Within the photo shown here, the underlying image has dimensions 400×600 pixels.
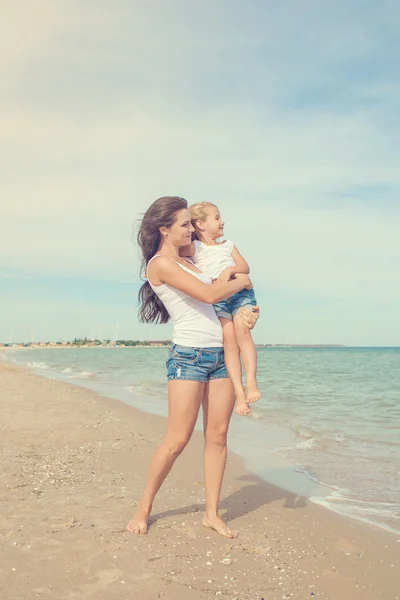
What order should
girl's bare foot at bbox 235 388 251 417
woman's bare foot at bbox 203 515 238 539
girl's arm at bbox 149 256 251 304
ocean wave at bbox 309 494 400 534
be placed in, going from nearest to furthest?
girl's arm at bbox 149 256 251 304, girl's bare foot at bbox 235 388 251 417, woman's bare foot at bbox 203 515 238 539, ocean wave at bbox 309 494 400 534

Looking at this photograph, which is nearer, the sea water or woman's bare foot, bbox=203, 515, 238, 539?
woman's bare foot, bbox=203, 515, 238, 539

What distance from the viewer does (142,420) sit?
10375 mm

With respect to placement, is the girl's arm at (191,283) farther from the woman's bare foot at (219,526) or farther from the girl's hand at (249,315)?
the woman's bare foot at (219,526)

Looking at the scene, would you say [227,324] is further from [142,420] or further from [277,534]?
[142,420]

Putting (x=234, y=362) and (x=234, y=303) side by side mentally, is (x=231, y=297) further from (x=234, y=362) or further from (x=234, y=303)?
(x=234, y=362)

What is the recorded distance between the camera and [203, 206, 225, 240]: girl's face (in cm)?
448

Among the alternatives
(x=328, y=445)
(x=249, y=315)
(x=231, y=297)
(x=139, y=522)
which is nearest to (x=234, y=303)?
(x=231, y=297)

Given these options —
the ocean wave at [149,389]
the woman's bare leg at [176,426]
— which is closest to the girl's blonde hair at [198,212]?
the woman's bare leg at [176,426]

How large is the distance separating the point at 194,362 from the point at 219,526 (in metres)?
1.28

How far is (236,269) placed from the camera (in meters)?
4.32

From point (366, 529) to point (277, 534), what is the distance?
2.74 feet

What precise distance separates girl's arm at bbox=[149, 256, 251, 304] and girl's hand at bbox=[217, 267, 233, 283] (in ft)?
0.18

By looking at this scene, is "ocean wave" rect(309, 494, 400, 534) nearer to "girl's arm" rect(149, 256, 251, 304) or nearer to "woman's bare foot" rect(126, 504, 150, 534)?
"woman's bare foot" rect(126, 504, 150, 534)

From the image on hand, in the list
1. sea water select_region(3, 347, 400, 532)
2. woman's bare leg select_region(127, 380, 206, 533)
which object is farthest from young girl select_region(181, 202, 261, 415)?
sea water select_region(3, 347, 400, 532)
